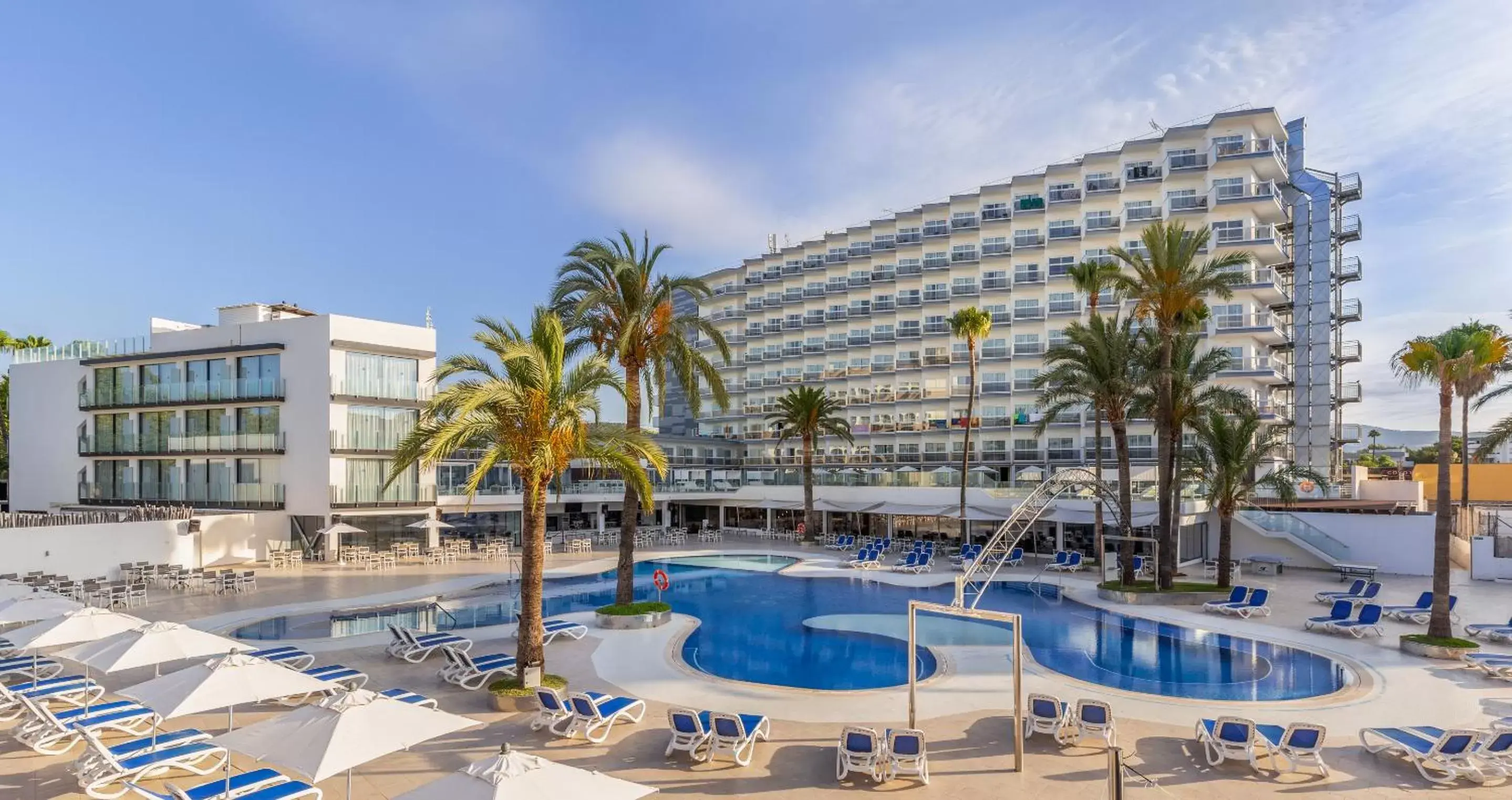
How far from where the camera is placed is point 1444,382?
17.5m

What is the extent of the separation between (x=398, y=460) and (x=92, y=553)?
67.3ft

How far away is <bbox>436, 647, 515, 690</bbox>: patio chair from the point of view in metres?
14.5

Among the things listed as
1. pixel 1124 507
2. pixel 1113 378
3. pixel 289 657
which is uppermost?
pixel 1113 378

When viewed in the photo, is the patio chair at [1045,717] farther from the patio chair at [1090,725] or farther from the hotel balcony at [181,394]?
the hotel balcony at [181,394]

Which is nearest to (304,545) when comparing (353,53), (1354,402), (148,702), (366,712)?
(353,53)

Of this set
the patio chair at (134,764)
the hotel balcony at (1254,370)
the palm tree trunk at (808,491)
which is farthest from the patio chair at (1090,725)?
the hotel balcony at (1254,370)

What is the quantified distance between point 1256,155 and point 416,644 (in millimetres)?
49022

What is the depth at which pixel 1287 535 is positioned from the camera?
31.3 m

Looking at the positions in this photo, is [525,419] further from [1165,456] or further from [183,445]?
[183,445]

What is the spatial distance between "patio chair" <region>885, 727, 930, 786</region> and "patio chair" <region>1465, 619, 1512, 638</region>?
16.4m

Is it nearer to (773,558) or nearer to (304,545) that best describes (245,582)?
(304,545)

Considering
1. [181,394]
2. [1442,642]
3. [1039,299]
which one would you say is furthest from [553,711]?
[1039,299]

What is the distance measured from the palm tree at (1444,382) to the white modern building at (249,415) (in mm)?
34032

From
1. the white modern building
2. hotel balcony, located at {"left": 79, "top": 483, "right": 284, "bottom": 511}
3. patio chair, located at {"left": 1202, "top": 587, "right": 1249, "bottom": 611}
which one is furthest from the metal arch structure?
hotel balcony, located at {"left": 79, "top": 483, "right": 284, "bottom": 511}
